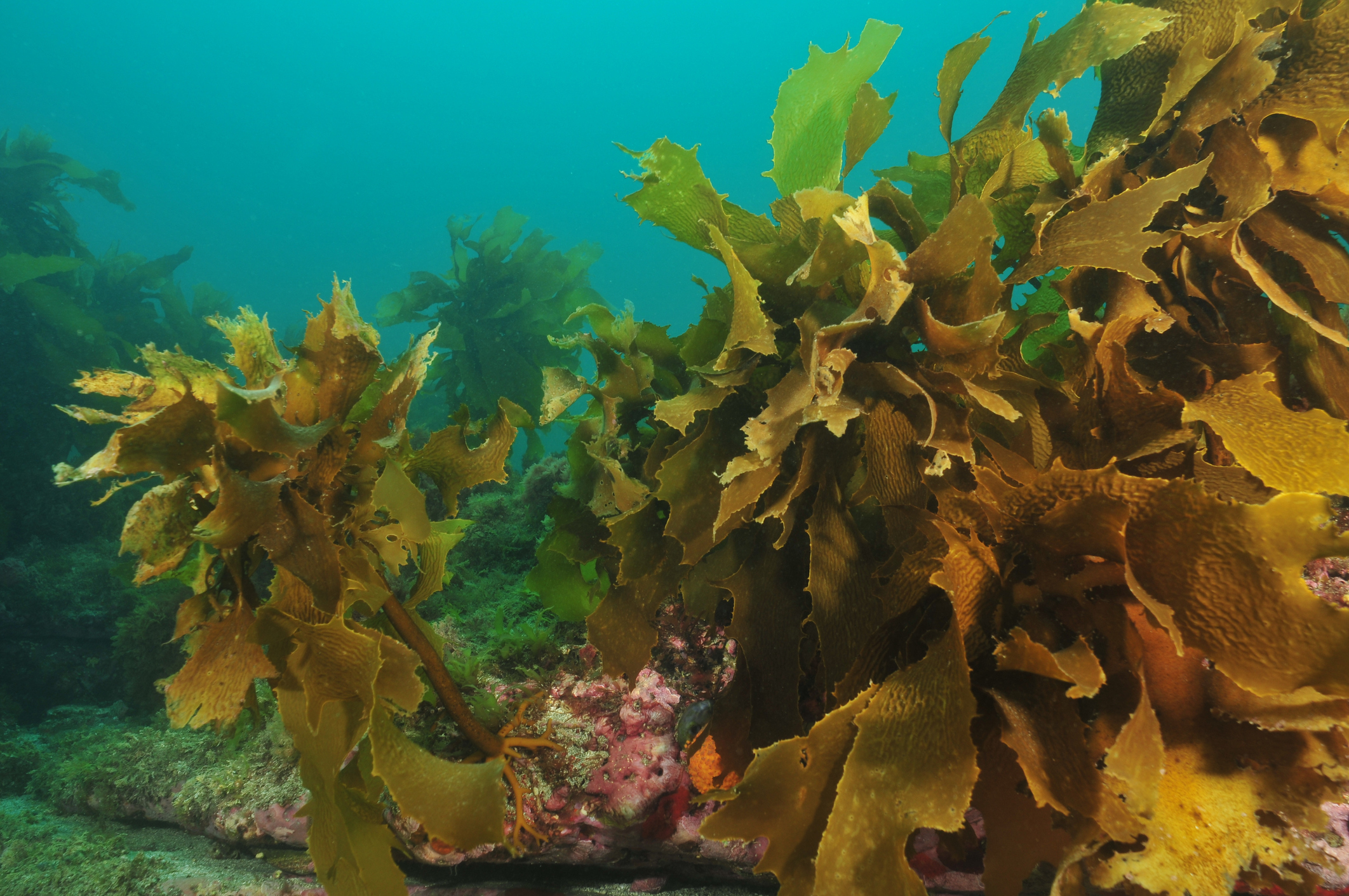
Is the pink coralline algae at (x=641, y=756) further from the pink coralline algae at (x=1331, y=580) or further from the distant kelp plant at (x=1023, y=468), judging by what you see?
the pink coralline algae at (x=1331, y=580)

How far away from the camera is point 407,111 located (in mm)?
68750

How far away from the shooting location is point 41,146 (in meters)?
5.48

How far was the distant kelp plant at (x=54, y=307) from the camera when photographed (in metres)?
4.29

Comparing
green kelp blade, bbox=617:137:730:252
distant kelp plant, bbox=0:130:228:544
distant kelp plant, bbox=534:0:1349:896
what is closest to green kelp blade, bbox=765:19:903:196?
distant kelp plant, bbox=534:0:1349:896

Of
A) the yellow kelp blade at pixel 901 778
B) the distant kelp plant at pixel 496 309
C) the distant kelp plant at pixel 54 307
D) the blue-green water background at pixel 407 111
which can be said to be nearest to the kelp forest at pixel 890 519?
the yellow kelp blade at pixel 901 778

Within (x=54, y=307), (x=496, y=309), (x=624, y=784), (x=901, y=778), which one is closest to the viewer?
(x=901, y=778)

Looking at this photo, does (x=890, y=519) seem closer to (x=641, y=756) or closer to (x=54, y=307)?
(x=641, y=756)

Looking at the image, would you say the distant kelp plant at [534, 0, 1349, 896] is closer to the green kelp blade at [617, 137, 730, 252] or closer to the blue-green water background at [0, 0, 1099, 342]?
the green kelp blade at [617, 137, 730, 252]

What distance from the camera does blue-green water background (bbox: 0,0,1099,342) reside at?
4916 centimetres

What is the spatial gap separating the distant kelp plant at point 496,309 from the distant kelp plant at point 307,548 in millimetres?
2899

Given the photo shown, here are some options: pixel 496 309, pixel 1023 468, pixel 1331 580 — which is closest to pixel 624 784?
pixel 1023 468

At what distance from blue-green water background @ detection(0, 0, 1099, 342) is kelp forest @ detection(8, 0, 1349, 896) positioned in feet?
161

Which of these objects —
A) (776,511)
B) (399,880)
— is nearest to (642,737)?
(399,880)

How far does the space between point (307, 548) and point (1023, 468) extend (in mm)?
1069
